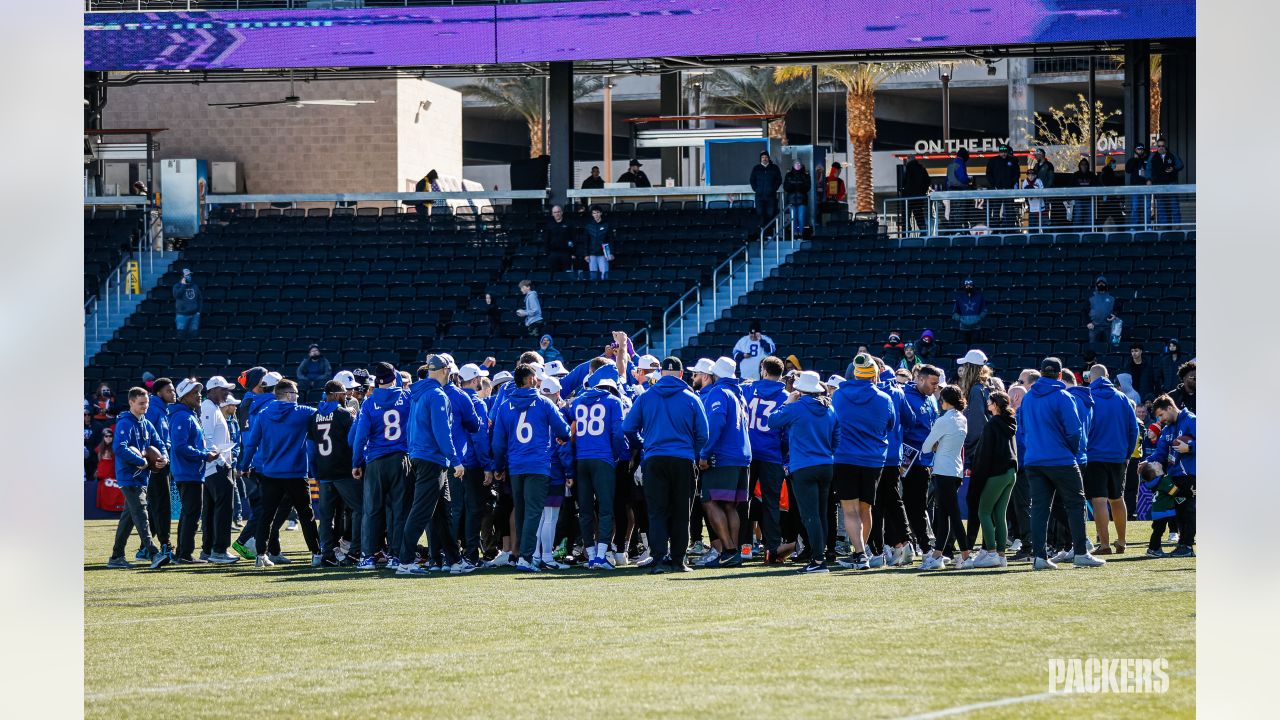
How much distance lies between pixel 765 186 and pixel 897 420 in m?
15.2

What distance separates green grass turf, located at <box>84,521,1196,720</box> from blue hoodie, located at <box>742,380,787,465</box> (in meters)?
1.48

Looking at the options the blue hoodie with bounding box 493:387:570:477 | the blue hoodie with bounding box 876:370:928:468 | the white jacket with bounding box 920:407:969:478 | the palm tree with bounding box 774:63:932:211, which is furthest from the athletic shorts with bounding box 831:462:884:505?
the palm tree with bounding box 774:63:932:211

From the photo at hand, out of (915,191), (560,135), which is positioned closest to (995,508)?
(915,191)

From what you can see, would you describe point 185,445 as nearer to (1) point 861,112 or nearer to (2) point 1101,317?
(2) point 1101,317

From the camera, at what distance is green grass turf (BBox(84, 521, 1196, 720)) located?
782 cm

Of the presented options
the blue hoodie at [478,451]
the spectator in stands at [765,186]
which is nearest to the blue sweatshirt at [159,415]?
the blue hoodie at [478,451]

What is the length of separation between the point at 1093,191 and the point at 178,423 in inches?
672

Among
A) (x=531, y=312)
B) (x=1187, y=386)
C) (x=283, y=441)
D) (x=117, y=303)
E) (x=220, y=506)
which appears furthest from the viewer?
(x=117, y=303)

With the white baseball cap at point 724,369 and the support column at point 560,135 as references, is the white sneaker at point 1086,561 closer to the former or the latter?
the white baseball cap at point 724,369

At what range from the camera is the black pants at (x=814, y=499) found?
1452cm

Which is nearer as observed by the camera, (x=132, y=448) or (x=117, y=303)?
(x=132, y=448)

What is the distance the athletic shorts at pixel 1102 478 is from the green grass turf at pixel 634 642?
0.94m

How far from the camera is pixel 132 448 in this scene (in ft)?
53.5

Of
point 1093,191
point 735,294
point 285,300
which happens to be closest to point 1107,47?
point 1093,191
